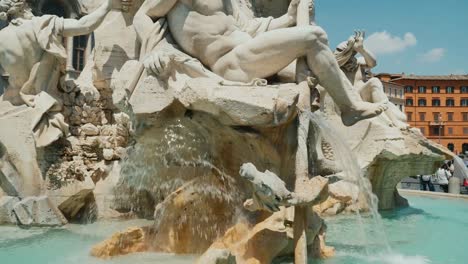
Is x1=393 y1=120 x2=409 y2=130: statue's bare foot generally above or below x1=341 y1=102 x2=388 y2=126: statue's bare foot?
above

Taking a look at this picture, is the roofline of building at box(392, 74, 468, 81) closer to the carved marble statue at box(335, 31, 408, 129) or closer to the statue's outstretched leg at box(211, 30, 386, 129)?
the carved marble statue at box(335, 31, 408, 129)

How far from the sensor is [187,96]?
437 centimetres

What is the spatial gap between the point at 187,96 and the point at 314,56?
4.10ft

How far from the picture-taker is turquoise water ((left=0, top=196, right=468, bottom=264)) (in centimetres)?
458

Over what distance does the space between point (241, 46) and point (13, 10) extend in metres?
3.59

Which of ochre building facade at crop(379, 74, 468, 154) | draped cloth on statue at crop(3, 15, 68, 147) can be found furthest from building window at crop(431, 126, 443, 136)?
draped cloth on statue at crop(3, 15, 68, 147)

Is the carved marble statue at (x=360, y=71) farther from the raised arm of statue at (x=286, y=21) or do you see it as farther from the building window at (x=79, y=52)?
the building window at (x=79, y=52)

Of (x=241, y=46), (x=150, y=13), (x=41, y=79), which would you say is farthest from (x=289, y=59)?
(x=41, y=79)

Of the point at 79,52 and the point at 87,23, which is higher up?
the point at 79,52

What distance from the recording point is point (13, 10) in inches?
255

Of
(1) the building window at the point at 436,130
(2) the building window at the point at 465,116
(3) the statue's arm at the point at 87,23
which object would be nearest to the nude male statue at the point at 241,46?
(3) the statue's arm at the point at 87,23

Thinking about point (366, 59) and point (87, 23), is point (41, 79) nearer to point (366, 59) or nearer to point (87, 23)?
point (87, 23)

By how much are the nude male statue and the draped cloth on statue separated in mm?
1908

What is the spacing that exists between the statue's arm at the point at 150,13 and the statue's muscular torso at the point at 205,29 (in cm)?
8
